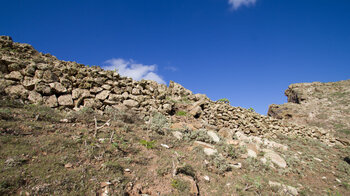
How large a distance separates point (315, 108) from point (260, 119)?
25090 millimetres

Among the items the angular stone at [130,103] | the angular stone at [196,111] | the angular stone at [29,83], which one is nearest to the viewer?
the angular stone at [29,83]

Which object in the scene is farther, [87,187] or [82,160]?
[82,160]

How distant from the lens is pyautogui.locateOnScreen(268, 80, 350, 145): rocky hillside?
2639 cm

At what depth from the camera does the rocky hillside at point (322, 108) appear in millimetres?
26386

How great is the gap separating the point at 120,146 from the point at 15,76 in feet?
22.0

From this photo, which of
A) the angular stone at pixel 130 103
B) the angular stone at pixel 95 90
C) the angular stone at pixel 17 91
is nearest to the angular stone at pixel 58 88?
the angular stone at pixel 17 91

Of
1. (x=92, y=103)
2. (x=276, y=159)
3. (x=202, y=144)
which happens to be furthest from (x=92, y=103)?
(x=276, y=159)

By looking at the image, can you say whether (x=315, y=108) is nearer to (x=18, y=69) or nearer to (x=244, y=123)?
(x=244, y=123)

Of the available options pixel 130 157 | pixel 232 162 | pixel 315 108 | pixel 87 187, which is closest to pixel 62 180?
pixel 87 187

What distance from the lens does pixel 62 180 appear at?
3.80 meters

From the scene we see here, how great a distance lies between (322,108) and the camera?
29.9 meters

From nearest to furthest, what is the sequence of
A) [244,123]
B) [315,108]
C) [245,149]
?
[245,149]
[244,123]
[315,108]

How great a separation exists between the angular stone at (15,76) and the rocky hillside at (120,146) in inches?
2.0

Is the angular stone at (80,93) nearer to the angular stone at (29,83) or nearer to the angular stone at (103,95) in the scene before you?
the angular stone at (103,95)
